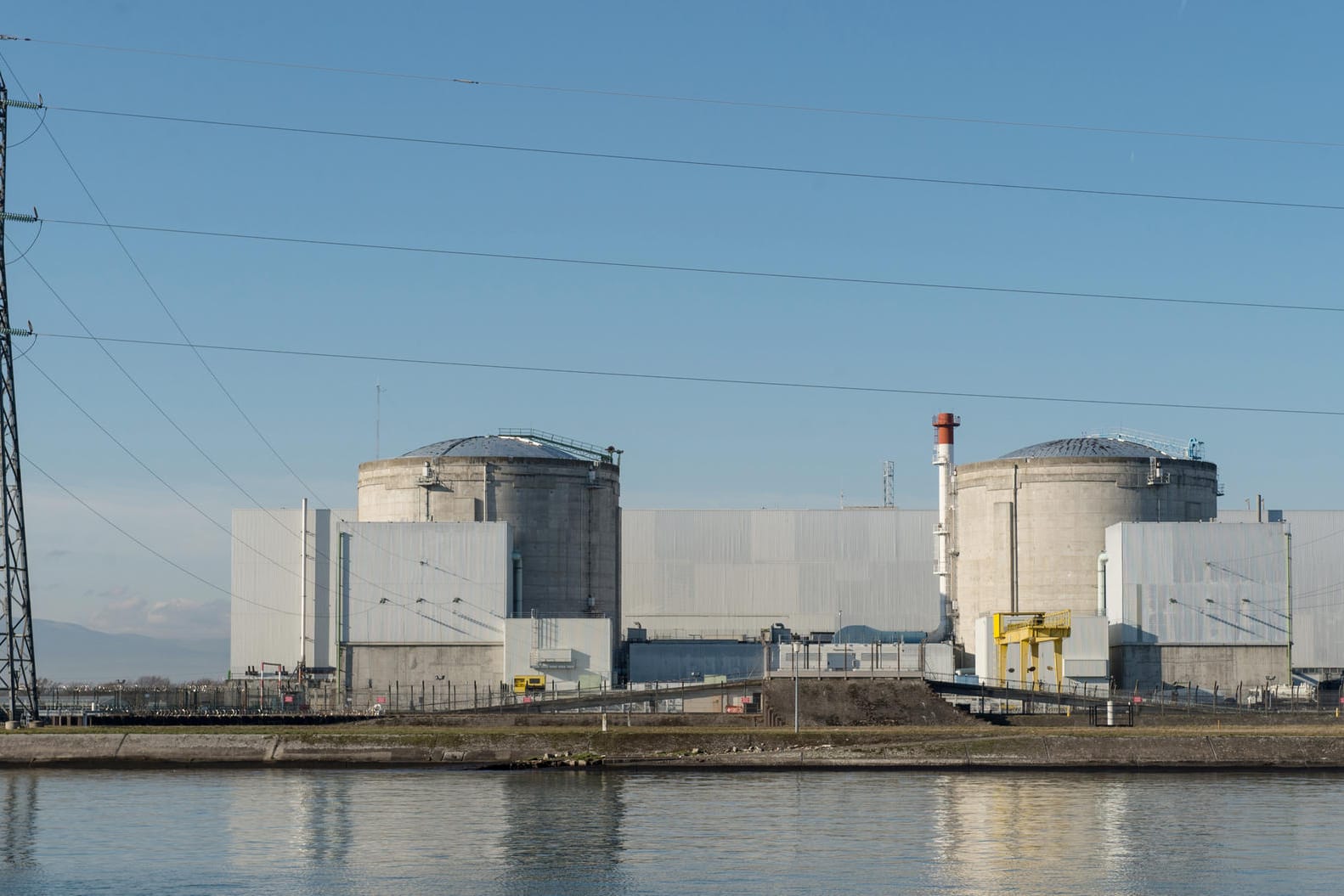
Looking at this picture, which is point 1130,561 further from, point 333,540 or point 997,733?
point 333,540

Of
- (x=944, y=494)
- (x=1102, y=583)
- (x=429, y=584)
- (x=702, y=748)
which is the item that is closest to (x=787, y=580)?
(x=944, y=494)

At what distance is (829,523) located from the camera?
96.2m

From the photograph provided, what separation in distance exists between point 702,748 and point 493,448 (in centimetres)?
3104

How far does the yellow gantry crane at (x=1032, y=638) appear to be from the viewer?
226ft

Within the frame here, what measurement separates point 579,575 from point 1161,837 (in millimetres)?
48738

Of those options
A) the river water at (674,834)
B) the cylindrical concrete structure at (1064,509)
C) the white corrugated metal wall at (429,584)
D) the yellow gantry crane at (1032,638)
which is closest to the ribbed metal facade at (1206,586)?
the yellow gantry crane at (1032,638)

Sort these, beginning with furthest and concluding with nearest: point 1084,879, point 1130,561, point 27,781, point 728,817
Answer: point 1130,561 < point 27,781 < point 728,817 < point 1084,879

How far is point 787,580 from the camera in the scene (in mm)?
95750

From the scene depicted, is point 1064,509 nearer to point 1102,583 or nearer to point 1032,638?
point 1102,583

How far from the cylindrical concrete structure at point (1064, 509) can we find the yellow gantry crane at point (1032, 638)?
21.5ft

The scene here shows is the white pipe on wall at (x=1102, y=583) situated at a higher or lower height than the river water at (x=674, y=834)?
higher

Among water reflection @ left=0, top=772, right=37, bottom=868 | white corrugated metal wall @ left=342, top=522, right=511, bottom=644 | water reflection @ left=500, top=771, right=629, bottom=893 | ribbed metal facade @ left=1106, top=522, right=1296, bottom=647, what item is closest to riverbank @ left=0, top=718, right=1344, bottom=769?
water reflection @ left=500, top=771, right=629, bottom=893

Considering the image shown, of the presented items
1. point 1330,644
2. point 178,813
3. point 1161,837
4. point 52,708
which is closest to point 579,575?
point 52,708

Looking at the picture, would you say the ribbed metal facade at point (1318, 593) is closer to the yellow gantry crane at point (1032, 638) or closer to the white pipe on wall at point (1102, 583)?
the white pipe on wall at point (1102, 583)
